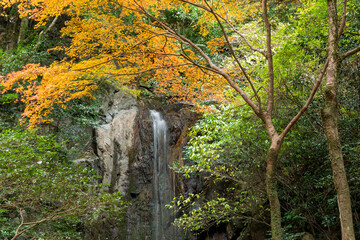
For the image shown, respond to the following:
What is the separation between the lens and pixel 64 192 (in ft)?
18.7

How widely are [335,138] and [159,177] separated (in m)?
7.97

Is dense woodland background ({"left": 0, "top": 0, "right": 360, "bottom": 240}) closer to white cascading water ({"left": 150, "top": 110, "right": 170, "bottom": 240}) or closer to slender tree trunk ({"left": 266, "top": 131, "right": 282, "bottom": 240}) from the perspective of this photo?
slender tree trunk ({"left": 266, "top": 131, "right": 282, "bottom": 240})

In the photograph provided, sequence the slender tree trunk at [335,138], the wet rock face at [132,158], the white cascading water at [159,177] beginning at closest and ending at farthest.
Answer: the slender tree trunk at [335,138] → the wet rock face at [132,158] → the white cascading water at [159,177]

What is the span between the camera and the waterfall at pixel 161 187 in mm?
10000

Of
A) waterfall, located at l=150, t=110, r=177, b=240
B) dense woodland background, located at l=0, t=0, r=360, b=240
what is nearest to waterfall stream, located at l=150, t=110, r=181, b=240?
waterfall, located at l=150, t=110, r=177, b=240

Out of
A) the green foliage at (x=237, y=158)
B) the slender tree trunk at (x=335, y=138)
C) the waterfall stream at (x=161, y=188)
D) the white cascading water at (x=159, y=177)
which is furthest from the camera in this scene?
the white cascading water at (x=159, y=177)

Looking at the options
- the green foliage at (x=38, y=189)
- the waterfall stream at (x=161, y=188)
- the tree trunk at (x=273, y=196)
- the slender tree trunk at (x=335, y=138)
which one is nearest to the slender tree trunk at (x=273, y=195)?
the tree trunk at (x=273, y=196)

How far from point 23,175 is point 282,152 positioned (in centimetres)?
533

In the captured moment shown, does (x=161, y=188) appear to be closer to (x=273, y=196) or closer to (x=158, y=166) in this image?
(x=158, y=166)

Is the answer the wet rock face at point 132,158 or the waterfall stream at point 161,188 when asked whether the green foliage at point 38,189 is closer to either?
the wet rock face at point 132,158

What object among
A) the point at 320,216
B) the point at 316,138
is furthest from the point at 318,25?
the point at 320,216

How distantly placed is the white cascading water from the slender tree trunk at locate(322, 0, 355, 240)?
765 cm

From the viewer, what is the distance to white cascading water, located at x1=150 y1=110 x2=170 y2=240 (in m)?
10.1

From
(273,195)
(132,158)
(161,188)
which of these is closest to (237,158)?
(273,195)
